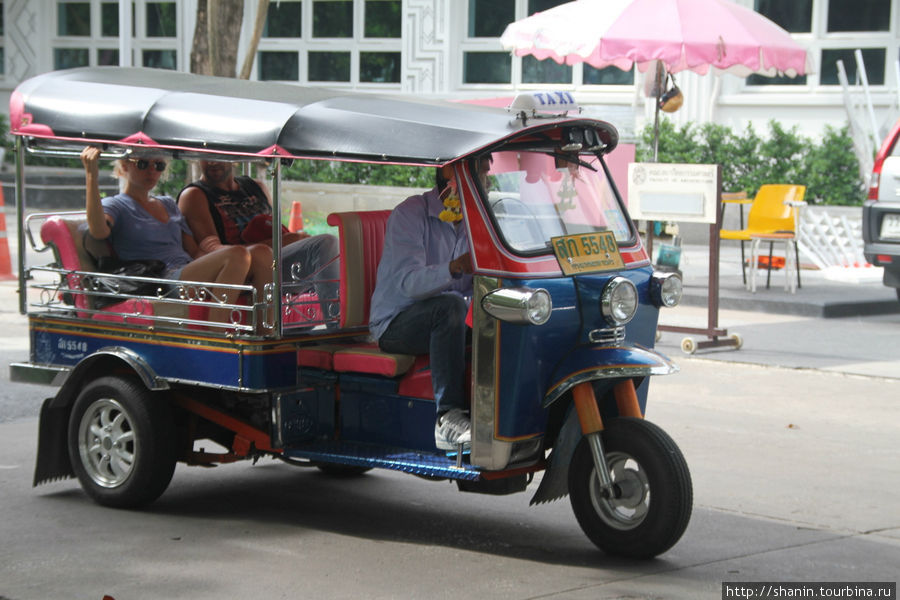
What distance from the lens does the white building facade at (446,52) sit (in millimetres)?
18625

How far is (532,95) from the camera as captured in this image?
5.67m

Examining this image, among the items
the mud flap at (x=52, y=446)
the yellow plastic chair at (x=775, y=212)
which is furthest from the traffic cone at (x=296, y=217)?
the yellow plastic chair at (x=775, y=212)

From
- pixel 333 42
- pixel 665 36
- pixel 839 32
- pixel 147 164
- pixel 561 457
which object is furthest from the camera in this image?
pixel 333 42

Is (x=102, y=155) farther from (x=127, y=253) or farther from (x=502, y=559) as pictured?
(x=502, y=559)

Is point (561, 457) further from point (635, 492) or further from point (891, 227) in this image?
point (891, 227)

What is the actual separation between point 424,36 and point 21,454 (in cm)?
1586

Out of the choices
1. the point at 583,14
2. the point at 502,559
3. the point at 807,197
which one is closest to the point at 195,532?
the point at 502,559

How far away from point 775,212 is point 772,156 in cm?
455

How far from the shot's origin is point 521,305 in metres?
5.30

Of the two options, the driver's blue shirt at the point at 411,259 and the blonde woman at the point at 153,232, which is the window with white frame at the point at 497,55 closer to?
the blonde woman at the point at 153,232

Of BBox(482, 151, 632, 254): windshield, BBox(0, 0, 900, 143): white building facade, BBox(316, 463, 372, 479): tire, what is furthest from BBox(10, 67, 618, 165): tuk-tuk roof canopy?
BBox(0, 0, 900, 143): white building facade

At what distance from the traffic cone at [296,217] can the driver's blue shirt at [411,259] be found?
2.59 metres

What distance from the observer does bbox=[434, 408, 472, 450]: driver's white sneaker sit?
5637mm

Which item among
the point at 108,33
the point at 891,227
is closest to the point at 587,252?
the point at 891,227
